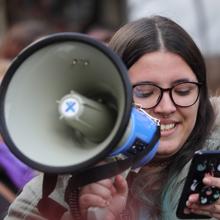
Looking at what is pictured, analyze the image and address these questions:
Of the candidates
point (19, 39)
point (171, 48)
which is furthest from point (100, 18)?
point (171, 48)

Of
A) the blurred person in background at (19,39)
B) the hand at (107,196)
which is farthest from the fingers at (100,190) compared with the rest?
the blurred person in background at (19,39)

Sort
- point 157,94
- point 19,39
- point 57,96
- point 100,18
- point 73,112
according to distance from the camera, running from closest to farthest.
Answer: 1. point 73,112
2. point 57,96
3. point 157,94
4. point 19,39
5. point 100,18

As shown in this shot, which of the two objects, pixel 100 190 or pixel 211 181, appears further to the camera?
pixel 211 181

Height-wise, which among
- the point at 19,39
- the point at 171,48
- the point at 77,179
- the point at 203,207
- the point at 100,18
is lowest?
the point at 203,207

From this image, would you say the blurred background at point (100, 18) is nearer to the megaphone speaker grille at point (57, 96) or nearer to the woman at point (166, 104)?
the woman at point (166, 104)

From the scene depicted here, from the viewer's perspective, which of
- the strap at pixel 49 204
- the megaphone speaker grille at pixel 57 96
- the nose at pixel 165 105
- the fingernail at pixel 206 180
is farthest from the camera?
the nose at pixel 165 105

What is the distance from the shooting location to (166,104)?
6.53 feet

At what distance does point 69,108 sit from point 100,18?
5945 mm

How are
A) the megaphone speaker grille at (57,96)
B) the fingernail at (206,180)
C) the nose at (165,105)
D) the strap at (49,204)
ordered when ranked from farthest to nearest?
the nose at (165,105) < the fingernail at (206,180) < the strap at (49,204) < the megaphone speaker grille at (57,96)

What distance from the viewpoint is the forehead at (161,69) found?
2.01 meters

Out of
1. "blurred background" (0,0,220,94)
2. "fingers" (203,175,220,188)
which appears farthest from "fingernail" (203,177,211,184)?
"blurred background" (0,0,220,94)

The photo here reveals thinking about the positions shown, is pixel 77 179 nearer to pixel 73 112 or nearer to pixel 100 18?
pixel 73 112

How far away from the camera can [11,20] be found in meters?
→ 7.50

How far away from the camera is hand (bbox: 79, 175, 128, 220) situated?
1.65 meters
